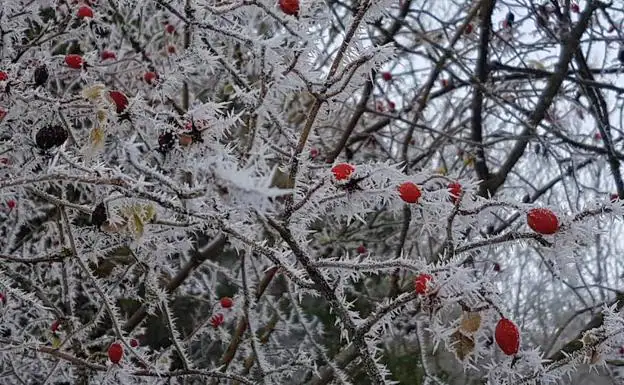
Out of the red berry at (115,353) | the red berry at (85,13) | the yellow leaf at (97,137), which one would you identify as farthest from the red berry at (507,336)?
the red berry at (85,13)

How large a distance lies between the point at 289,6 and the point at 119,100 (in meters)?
0.34

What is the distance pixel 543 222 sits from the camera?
87cm

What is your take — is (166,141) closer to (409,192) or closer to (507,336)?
(409,192)

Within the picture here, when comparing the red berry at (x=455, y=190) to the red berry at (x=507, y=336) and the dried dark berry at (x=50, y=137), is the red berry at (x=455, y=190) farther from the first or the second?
the dried dark berry at (x=50, y=137)

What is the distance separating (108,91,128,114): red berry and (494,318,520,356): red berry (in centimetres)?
72

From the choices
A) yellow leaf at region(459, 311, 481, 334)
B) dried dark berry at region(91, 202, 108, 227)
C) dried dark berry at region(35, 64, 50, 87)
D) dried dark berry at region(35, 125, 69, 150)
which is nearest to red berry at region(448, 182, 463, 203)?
yellow leaf at region(459, 311, 481, 334)

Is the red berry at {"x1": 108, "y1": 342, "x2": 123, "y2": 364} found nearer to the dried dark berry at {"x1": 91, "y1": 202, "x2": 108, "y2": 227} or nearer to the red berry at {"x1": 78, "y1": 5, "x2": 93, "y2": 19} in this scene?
the dried dark berry at {"x1": 91, "y1": 202, "x2": 108, "y2": 227}

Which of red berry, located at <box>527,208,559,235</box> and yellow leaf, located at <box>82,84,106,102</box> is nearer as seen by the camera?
red berry, located at <box>527,208,559,235</box>

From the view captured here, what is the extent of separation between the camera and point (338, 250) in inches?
147

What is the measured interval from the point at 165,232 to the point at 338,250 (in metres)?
2.55

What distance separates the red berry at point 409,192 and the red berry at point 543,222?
161mm

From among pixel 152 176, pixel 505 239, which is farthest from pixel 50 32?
pixel 505 239

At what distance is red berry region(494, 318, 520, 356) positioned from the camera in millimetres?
887

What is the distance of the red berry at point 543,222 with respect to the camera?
864mm
